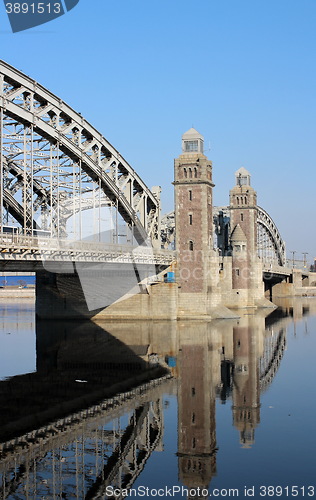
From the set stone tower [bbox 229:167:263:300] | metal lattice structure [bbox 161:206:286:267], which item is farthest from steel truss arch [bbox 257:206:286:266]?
stone tower [bbox 229:167:263:300]

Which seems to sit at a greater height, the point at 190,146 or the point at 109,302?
the point at 190,146

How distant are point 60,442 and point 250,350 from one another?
29.5m

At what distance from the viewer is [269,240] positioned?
161 m

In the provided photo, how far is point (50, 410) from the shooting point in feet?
106

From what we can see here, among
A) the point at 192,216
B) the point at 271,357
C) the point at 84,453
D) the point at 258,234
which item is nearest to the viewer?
the point at 84,453

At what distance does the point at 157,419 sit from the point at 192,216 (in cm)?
4959

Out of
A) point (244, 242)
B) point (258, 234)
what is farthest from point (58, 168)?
point (258, 234)

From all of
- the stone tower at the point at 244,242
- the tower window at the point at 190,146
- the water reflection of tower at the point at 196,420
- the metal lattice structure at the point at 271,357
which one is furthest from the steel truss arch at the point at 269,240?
the water reflection of tower at the point at 196,420

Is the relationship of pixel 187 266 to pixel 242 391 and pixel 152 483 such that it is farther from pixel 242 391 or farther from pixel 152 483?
pixel 152 483

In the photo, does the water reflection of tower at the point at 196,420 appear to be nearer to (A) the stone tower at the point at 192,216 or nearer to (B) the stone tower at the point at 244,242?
(A) the stone tower at the point at 192,216

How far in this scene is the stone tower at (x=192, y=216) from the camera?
7906 cm

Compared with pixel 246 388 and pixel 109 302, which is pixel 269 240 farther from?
pixel 246 388

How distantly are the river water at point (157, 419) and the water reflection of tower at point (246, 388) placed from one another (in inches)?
3.4

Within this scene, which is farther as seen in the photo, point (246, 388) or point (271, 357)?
point (271, 357)
